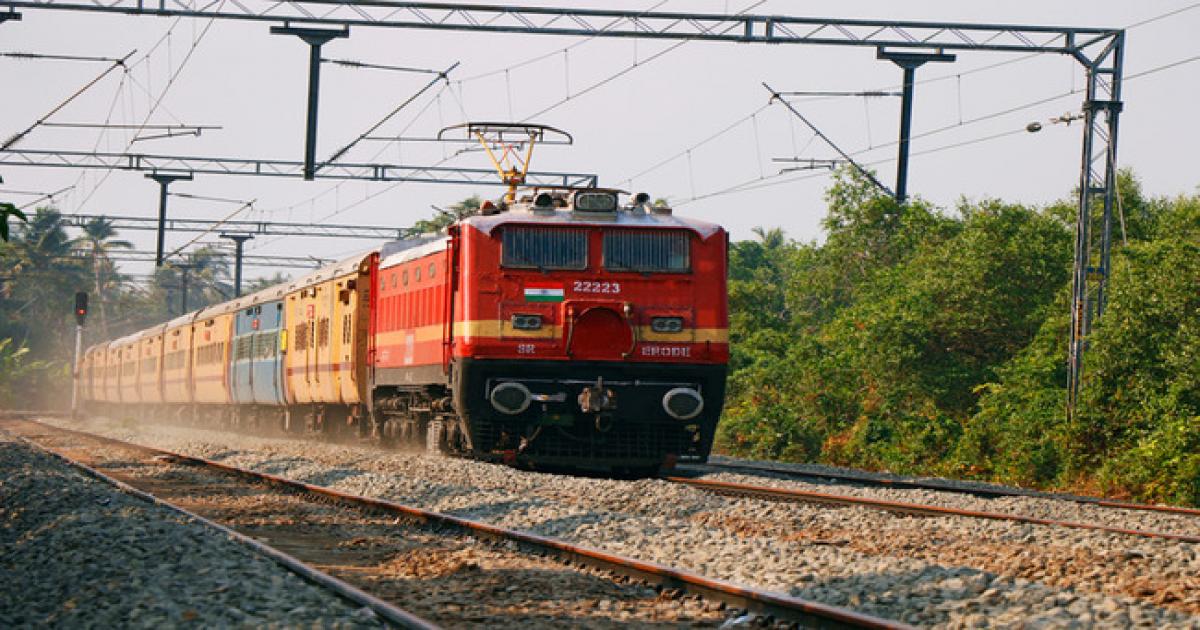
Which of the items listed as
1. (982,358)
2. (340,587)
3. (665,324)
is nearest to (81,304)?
(982,358)

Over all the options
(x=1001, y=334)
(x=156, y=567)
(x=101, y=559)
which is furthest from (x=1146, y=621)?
(x=1001, y=334)

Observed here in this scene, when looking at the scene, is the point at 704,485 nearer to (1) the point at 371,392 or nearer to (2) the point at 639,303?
(2) the point at 639,303

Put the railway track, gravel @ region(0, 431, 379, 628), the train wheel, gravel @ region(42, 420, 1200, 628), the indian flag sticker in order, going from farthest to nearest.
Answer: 1. the train wheel
2. the indian flag sticker
3. gravel @ region(42, 420, 1200, 628)
4. gravel @ region(0, 431, 379, 628)
5. the railway track

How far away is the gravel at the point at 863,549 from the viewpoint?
8.09m

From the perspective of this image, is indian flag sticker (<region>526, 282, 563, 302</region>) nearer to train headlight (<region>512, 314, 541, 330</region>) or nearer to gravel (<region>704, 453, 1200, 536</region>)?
train headlight (<region>512, 314, 541, 330</region>)

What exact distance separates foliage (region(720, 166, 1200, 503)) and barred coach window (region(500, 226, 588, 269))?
30.4 ft

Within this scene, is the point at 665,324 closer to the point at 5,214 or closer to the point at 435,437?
the point at 435,437

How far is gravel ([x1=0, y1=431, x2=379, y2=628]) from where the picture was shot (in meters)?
7.81

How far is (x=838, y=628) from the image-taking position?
24.2ft

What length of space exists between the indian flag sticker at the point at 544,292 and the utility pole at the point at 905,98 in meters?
11.0

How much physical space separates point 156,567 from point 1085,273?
56.7 ft

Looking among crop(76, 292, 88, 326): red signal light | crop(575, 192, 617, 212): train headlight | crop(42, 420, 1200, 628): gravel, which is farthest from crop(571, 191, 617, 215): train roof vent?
crop(76, 292, 88, 326): red signal light

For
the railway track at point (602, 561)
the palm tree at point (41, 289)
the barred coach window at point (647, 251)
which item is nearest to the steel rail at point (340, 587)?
the railway track at point (602, 561)

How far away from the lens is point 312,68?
2711 centimetres
